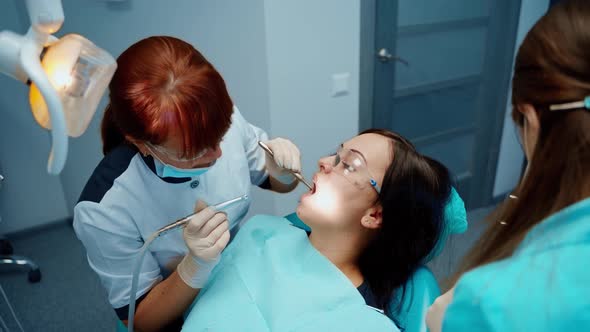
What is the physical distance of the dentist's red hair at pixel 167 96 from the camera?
0.84 metres

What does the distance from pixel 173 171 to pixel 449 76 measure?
192 cm

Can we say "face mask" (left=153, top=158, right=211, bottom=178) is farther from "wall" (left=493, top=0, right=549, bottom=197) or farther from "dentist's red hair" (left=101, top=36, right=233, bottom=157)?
"wall" (left=493, top=0, right=549, bottom=197)

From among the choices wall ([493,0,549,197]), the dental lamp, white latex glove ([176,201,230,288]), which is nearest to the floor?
wall ([493,0,549,197])

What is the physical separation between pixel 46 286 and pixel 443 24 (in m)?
2.44

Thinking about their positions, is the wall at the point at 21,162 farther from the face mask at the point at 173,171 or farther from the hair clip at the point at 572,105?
the hair clip at the point at 572,105

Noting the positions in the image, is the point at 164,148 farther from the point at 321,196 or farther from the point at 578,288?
the point at 578,288

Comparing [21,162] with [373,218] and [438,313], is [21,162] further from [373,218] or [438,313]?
[438,313]

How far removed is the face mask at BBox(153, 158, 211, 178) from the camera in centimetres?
99

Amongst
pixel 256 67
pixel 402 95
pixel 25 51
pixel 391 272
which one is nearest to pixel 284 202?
pixel 256 67

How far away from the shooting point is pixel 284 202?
221 centimetres

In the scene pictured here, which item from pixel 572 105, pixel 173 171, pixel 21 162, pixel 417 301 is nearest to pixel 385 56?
pixel 417 301

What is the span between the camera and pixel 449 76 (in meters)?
2.45

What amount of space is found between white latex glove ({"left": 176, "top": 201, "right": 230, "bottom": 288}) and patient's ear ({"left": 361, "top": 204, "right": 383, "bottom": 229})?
0.40m

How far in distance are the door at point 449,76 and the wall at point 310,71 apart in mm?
150
